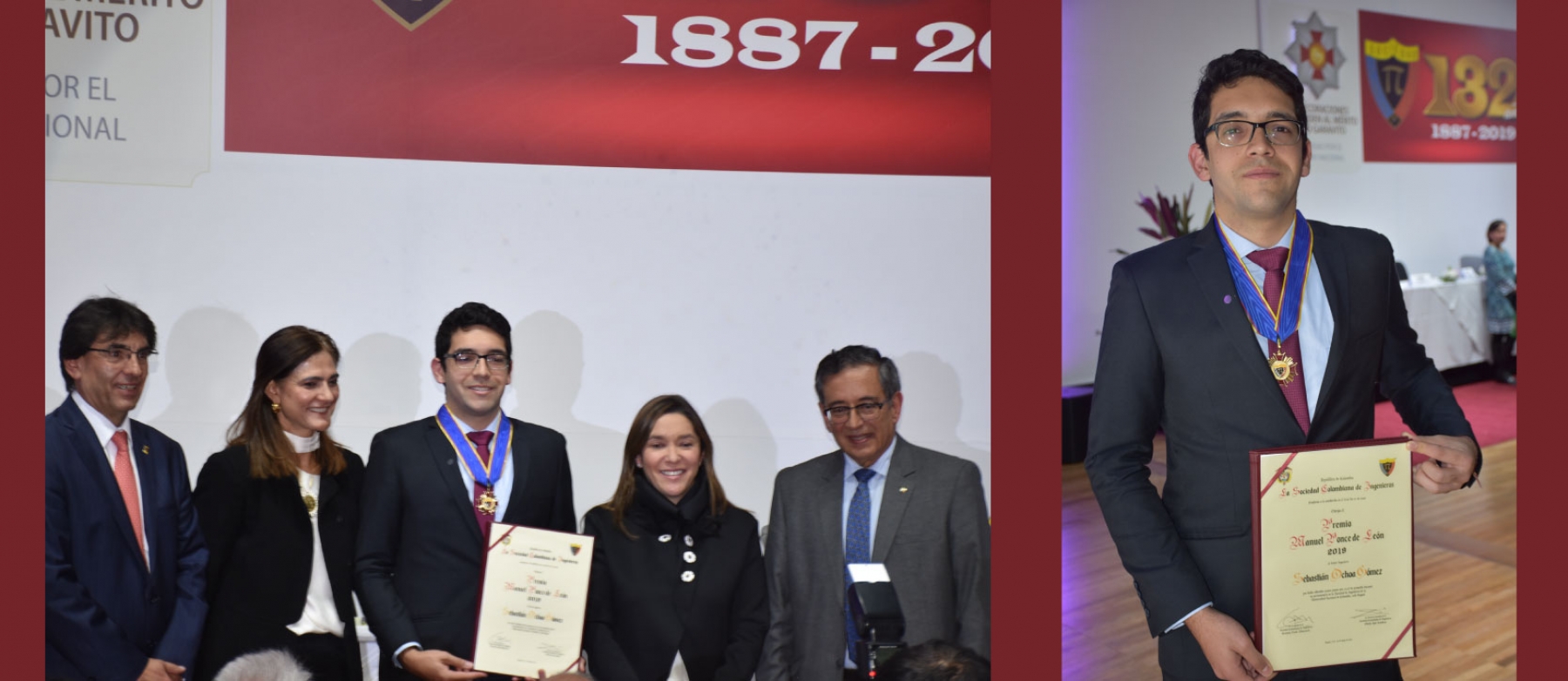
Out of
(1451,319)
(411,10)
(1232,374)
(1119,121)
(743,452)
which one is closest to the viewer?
(1232,374)

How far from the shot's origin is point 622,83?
3057mm

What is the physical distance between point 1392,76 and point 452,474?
8.68 m

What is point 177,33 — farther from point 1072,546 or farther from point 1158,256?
point 1072,546

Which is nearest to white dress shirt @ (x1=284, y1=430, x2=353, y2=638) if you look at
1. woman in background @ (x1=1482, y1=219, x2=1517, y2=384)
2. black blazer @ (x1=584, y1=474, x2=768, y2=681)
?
black blazer @ (x1=584, y1=474, x2=768, y2=681)

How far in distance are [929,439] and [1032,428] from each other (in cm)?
28

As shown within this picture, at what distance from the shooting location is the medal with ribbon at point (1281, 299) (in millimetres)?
2172

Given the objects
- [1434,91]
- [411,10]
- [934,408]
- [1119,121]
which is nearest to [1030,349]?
[934,408]

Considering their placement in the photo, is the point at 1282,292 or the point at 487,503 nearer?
the point at 1282,292

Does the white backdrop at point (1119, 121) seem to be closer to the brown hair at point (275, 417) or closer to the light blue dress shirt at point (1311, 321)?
the light blue dress shirt at point (1311, 321)

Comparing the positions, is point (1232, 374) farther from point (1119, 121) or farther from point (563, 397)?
point (1119, 121)

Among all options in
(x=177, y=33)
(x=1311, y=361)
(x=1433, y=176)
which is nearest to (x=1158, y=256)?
(x=1311, y=361)

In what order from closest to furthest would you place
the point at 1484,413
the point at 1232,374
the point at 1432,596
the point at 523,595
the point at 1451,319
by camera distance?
the point at 1232,374 → the point at 523,595 → the point at 1432,596 → the point at 1484,413 → the point at 1451,319

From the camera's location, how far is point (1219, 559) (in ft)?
7.17

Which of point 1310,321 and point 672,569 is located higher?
point 1310,321
